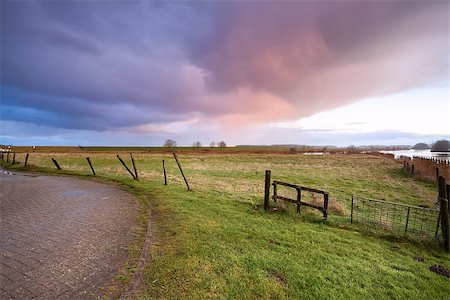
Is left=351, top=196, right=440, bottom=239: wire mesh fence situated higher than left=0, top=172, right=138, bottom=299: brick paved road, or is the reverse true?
left=0, top=172, right=138, bottom=299: brick paved road

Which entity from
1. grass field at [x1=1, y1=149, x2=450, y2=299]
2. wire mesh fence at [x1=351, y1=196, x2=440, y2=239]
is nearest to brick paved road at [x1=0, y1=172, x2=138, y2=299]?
grass field at [x1=1, y1=149, x2=450, y2=299]

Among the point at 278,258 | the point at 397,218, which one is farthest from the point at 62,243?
the point at 397,218

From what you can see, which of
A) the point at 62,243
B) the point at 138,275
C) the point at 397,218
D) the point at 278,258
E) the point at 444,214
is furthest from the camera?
the point at 397,218

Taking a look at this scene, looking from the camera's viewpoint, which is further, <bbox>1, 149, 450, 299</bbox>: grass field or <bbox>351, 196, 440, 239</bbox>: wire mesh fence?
<bbox>351, 196, 440, 239</bbox>: wire mesh fence

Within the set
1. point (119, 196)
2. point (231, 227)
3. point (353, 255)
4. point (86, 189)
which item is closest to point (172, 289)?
point (231, 227)

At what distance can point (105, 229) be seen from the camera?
7730 mm

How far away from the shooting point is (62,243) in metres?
6.59

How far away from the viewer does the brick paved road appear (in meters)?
4.69

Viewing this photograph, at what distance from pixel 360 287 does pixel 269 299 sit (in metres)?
2.36

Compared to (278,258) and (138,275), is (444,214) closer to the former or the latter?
(278,258)

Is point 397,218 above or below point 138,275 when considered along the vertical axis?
below

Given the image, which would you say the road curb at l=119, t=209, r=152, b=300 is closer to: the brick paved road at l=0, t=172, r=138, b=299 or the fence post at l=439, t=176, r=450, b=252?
the brick paved road at l=0, t=172, r=138, b=299

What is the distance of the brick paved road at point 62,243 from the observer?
4.69 meters

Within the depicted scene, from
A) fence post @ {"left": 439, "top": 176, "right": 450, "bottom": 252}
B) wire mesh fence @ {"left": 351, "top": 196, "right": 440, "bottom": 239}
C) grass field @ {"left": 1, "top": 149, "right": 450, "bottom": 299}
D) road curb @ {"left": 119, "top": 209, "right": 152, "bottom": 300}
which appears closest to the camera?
road curb @ {"left": 119, "top": 209, "right": 152, "bottom": 300}
